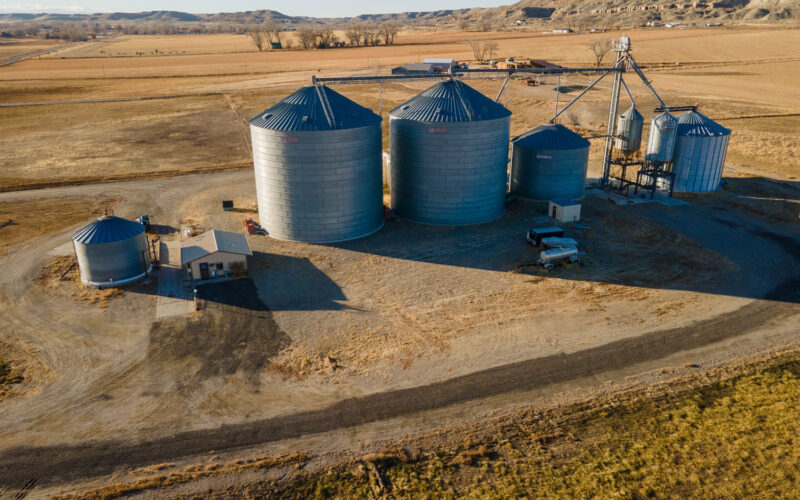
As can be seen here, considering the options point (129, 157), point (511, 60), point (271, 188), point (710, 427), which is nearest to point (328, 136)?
point (271, 188)

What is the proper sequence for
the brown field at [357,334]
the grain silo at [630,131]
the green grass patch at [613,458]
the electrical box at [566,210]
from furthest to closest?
the grain silo at [630,131], the electrical box at [566,210], the brown field at [357,334], the green grass patch at [613,458]

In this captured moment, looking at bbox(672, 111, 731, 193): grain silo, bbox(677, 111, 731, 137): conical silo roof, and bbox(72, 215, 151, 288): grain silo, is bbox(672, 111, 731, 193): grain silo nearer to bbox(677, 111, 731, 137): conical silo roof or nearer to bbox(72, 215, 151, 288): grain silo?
bbox(677, 111, 731, 137): conical silo roof

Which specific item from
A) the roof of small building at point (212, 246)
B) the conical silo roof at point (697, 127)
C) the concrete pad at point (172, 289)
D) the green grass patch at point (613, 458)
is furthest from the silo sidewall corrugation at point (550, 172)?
the concrete pad at point (172, 289)

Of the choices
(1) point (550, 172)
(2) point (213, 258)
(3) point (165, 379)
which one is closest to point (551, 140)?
(1) point (550, 172)

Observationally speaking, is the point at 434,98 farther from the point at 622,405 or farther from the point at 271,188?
the point at 622,405

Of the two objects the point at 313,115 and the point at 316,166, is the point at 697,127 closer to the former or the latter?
the point at 313,115

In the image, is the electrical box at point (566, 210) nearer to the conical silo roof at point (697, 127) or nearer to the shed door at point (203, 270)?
the conical silo roof at point (697, 127)

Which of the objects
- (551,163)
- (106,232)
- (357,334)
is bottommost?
(357,334)
